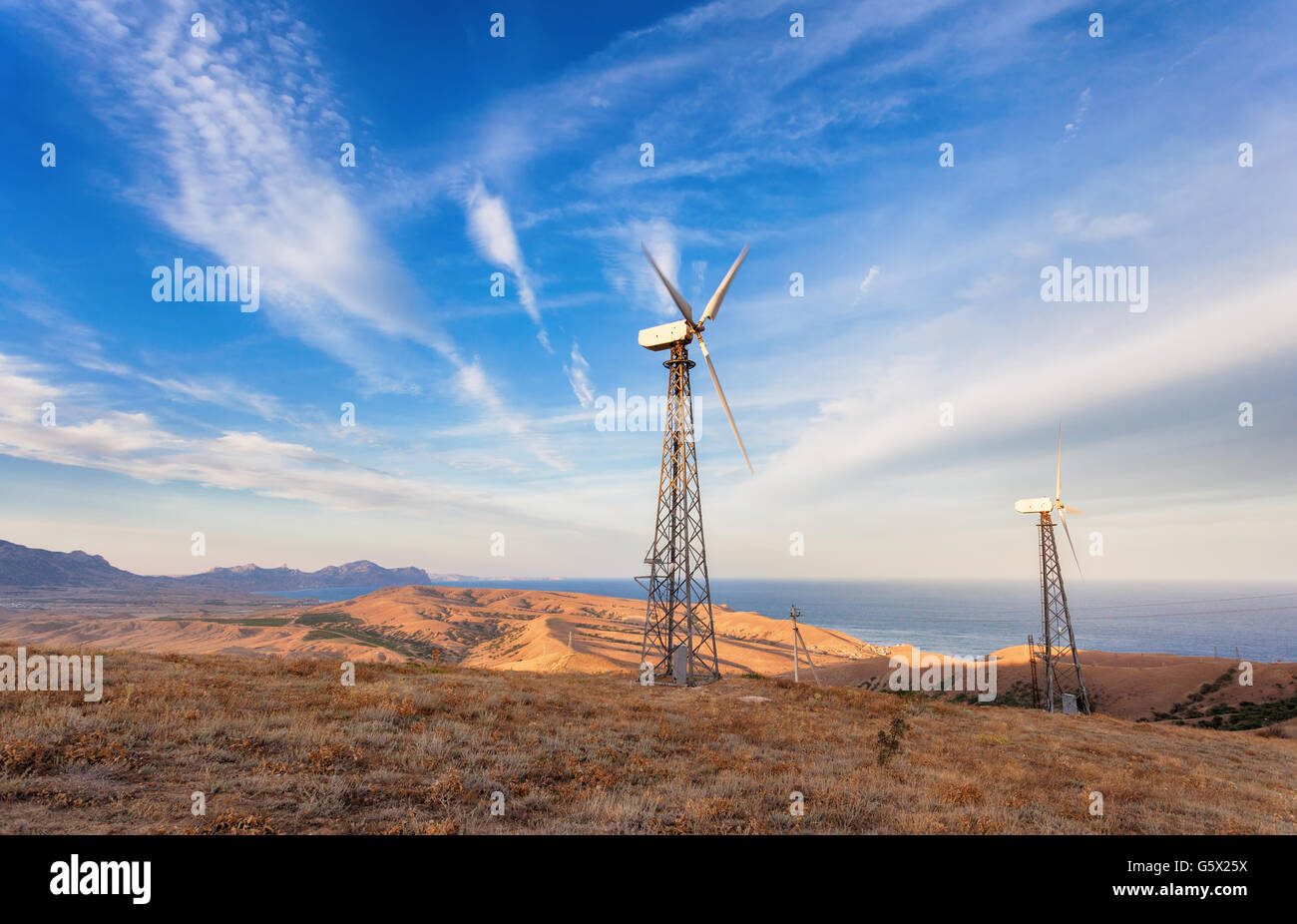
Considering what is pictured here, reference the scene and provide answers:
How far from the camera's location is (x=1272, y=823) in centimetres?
1097

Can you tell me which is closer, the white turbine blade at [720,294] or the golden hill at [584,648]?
the white turbine blade at [720,294]

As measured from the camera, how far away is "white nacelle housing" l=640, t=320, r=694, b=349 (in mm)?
27906

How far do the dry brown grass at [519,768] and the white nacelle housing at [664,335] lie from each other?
58.5 ft

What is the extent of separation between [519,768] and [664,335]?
885 inches

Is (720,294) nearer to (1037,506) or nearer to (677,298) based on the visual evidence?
(677,298)

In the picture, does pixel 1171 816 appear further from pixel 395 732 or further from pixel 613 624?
pixel 613 624

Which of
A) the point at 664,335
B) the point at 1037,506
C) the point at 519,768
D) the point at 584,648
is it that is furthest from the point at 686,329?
the point at 584,648

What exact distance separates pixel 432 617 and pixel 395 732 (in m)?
162

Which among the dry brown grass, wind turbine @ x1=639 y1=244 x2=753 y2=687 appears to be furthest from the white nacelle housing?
the dry brown grass

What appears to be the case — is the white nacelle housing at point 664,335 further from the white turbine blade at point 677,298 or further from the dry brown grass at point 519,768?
the dry brown grass at point 519,768

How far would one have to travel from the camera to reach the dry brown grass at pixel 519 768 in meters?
7.65

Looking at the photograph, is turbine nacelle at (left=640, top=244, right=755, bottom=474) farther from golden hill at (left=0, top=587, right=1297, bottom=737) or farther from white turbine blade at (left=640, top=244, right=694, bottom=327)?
golden hill at (left=0, top=587, right=1297, bottom=737)

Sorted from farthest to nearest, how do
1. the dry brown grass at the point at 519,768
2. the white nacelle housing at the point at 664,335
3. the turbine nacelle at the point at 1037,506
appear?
1. the turbine nacelle at the point at 1037,506
2. the white nacelle housing at the point at 664,335
3. the dry brown grass at the point at 519,768

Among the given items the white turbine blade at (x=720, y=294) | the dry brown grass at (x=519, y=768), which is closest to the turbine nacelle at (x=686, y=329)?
the white turbine blade at (x=720, y=294)
